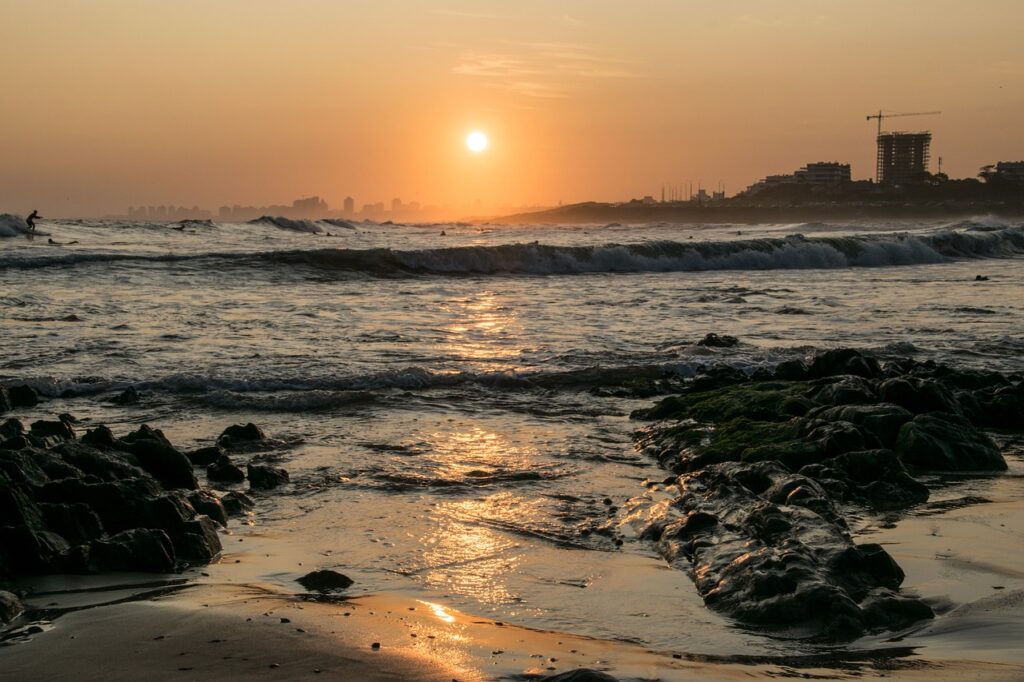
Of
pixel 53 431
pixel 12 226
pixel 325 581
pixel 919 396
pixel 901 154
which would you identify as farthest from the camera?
pixel 901 154

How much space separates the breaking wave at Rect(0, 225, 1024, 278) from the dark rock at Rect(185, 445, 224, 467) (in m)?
23.2

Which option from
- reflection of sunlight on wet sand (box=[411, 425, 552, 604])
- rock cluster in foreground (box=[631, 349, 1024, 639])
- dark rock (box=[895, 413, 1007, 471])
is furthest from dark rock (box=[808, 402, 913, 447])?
reflection of sunlight on wet sand (box=[411, 425, 552, 604])

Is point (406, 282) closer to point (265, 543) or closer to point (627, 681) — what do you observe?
point (265, 543)

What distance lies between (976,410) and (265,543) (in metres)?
7.78

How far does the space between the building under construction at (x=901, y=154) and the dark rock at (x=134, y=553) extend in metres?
188

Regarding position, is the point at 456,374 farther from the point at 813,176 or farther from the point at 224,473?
the point at 813,176

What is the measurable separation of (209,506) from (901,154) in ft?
637

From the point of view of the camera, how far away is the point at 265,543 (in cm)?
669

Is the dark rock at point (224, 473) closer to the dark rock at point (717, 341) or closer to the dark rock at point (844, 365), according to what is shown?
the dark rock at point (844, 365)

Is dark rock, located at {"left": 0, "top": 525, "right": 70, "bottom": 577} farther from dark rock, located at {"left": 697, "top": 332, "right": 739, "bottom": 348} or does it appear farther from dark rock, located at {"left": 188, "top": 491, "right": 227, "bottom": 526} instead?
dark rock, located at {"left": 697, "top": 332, "right": 739, "bottom": 348}

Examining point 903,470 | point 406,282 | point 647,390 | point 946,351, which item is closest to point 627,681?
point 903,470

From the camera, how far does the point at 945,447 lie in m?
8.84

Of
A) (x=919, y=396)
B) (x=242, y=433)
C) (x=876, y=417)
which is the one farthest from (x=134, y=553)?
(x=919, y=396)

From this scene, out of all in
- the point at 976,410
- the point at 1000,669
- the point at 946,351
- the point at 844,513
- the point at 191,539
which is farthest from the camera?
the point at 946,351
